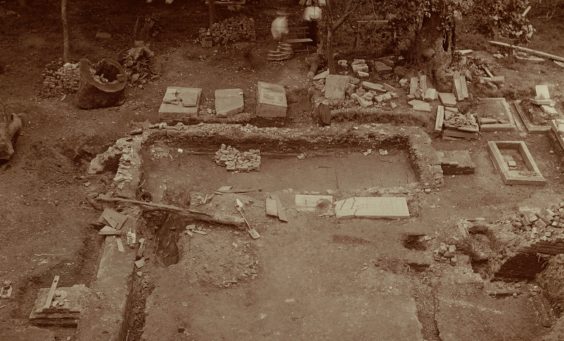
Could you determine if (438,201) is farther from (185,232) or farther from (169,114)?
(169,114)

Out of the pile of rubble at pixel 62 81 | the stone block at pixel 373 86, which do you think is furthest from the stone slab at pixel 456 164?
the pile of rubble at pixel 62 81

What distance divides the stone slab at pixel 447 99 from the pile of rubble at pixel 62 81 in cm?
749

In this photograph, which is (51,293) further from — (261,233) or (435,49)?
(435,49)

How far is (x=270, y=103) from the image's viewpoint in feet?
33.4

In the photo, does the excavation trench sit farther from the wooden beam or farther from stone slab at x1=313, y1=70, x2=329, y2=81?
the wooden beam

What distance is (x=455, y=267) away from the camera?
758cm

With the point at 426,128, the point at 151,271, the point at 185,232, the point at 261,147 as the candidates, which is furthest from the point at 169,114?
the point at 426,128

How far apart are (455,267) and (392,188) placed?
1.73 metres

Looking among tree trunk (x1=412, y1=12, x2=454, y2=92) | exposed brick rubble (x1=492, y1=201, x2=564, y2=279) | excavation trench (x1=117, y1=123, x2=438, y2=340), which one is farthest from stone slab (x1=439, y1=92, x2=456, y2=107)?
exposed brick rubble (x1=492, y1=201, x2=564, y2=279)

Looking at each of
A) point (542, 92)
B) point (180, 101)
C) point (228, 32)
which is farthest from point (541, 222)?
point (228, 32)

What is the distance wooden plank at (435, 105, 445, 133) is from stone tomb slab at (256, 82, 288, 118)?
9.69 ft

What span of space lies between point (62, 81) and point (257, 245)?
593 cm

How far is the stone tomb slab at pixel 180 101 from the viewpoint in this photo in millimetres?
10125

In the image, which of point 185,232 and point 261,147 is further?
point 261,147
